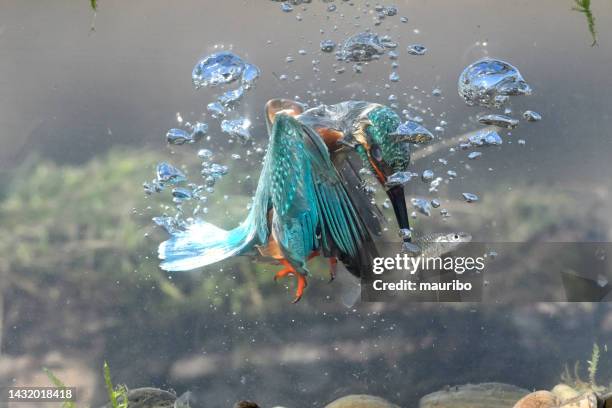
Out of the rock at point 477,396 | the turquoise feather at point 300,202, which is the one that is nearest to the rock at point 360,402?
the rock at point 477,396

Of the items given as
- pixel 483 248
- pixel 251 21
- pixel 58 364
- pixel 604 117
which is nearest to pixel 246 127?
pixel 251 21

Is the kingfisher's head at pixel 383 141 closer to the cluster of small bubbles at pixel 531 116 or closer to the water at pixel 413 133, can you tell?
the water at pixel 413 133

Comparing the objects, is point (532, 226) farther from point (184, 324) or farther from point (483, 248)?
point (184, 324)

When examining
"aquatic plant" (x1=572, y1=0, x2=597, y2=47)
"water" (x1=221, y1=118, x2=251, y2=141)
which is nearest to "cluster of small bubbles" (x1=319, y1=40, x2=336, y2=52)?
"water" (x1=221, y1=118, x2=251, y2=141)

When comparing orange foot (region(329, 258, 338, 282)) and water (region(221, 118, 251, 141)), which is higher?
water (region(221, 118, 251, 141))

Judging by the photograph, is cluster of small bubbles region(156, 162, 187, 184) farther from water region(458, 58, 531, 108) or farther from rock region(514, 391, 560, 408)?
rock region(514, 391, 560, 408)

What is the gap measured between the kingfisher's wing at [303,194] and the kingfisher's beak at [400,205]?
207 millimetres

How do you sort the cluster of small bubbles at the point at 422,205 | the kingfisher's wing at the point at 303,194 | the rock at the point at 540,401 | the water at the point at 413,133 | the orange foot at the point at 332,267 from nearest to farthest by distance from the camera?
the rock at the point at 540,401 → the kingfisher's wing at the point at 303,194 → the water at the point at 413,133 → the orange foot at the point at 332,267 → the cluster of small bubbles at the point at 422,205

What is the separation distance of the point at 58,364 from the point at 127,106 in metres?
1.16

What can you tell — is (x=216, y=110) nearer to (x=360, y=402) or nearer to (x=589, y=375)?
(x=360, y=402)

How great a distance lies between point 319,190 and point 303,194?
0.22ft

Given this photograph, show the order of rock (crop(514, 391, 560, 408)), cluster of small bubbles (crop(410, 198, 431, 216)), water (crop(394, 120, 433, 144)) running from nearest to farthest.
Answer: rock (crop(514, 391, 560, 408)) < water (crop(394, 120, 433, 144)) < cluster of small bubbles (crop(410, 198, 431, 216))

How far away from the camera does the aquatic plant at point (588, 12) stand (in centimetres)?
296

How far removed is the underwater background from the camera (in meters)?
2.99
